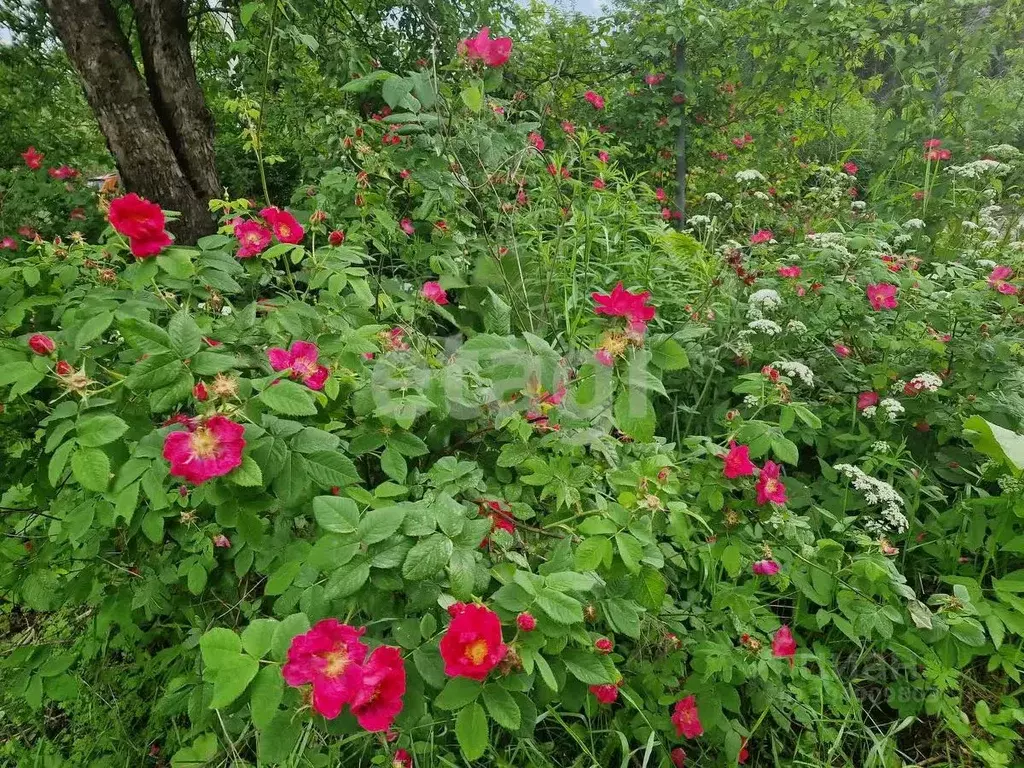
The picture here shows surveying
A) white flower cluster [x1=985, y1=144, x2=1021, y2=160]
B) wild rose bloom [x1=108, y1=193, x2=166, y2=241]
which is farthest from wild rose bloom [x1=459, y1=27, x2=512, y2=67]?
white flower cluster [x1=985, y1=144, x2=1021, y2=160]

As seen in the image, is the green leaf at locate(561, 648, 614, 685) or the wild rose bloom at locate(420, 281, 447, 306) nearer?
the green leaf at locate(561, 648, 614, 685)

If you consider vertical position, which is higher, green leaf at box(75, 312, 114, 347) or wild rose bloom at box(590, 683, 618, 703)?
green leaf at box(75, 312, 114, 347)

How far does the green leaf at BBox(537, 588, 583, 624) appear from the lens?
0.84m

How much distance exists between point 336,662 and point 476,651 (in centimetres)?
18

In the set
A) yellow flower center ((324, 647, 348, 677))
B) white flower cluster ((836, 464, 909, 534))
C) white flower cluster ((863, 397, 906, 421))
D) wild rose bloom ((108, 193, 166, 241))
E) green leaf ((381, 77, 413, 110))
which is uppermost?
green leaf ((381, 77, 413, 110))

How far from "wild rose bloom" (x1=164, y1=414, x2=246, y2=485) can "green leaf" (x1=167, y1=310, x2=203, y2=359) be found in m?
0.12

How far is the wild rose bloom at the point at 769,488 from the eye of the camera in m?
1.18

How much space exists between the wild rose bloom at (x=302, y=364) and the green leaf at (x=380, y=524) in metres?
0.28

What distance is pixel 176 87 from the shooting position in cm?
266

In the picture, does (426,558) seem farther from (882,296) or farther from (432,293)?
(882,296)

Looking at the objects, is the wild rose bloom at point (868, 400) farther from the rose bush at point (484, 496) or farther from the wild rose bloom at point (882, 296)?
the wild rose bloom at point (882, 296)

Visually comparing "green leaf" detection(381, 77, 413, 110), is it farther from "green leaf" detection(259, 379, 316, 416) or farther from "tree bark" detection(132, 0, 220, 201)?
"tree bark" detection(132, 0, 220, 201)

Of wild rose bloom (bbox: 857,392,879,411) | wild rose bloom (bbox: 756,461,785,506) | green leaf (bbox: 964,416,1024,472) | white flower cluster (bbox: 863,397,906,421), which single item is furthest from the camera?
wild rose bloom (bbox: 857,392,879,411)

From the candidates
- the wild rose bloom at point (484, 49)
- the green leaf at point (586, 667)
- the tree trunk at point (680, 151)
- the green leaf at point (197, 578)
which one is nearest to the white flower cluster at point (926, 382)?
the green leaf at point (586, 667)
